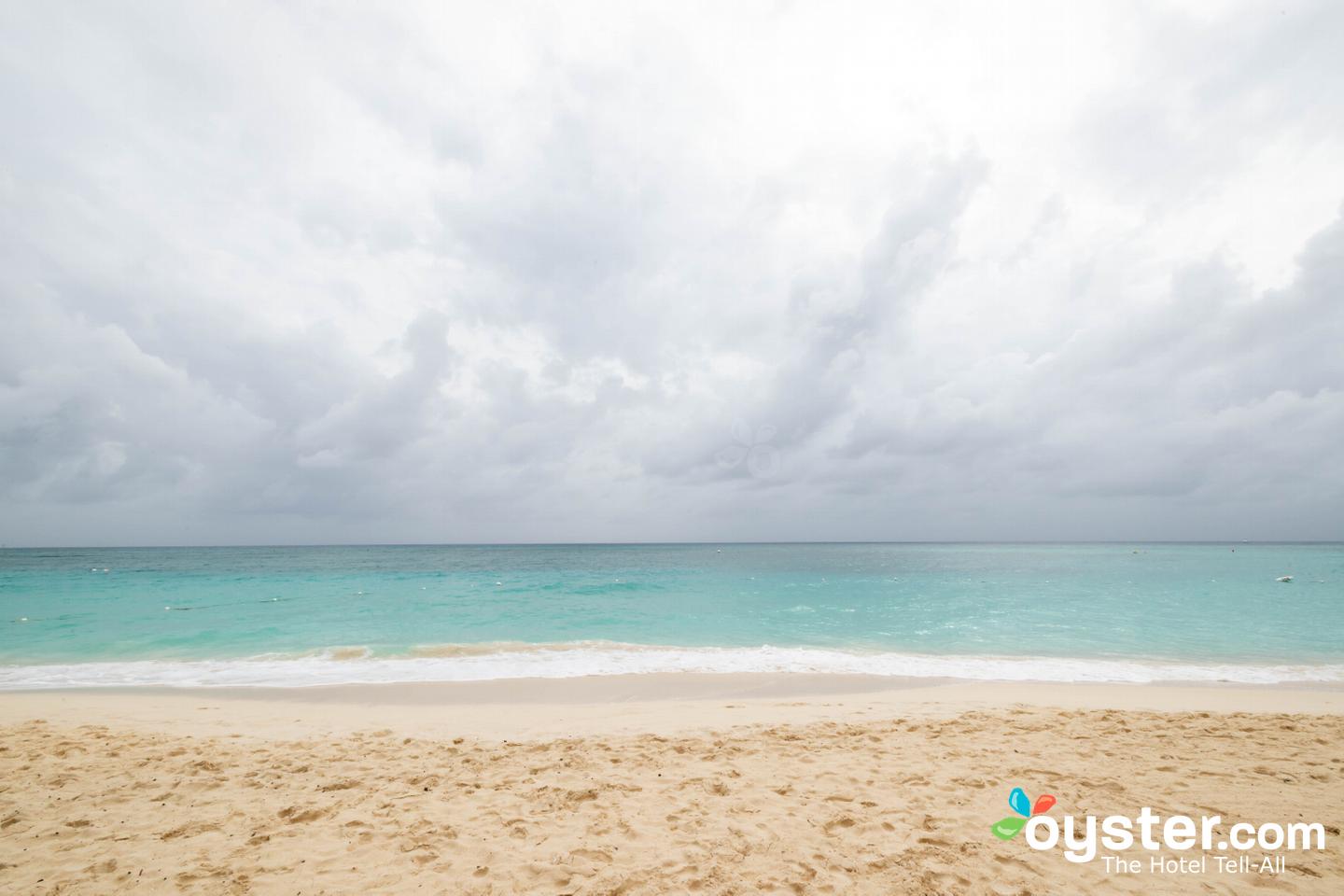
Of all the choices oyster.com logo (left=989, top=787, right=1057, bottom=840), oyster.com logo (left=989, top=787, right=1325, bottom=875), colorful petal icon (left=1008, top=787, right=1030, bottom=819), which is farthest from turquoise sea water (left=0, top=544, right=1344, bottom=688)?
oyster.com logo (left=989, top=787, right=1325, bottom=875)

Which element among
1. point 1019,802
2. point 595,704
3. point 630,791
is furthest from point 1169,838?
point 595,704

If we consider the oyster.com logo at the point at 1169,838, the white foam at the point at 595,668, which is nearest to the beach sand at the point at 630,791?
the oyster.com logo at the point at 1169,838

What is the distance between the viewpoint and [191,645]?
19125 mm

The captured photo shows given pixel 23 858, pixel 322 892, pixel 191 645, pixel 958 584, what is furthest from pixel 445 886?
pixel 958 584

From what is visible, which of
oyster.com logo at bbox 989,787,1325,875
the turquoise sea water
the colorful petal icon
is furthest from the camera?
the turquoise sea water

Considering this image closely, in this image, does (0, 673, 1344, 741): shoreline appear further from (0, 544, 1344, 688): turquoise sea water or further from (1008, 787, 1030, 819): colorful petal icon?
(1008, 787, 1030, 819): colorful petal icon

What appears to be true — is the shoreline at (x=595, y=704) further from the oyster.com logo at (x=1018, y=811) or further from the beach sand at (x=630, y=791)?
the oyster.com logo at (x=1018, y=811)

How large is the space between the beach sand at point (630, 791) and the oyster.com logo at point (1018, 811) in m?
0.13

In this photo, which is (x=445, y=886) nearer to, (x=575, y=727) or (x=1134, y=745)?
(x=575, y=727)

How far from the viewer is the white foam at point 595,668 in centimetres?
1433

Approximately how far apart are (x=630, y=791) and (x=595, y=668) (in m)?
9.29

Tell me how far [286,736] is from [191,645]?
14.9 meters

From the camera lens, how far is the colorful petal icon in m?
5.91

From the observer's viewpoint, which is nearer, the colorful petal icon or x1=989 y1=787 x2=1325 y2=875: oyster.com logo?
x1=989 y1=787 x2=1325 y2=875: oyster.com logo
